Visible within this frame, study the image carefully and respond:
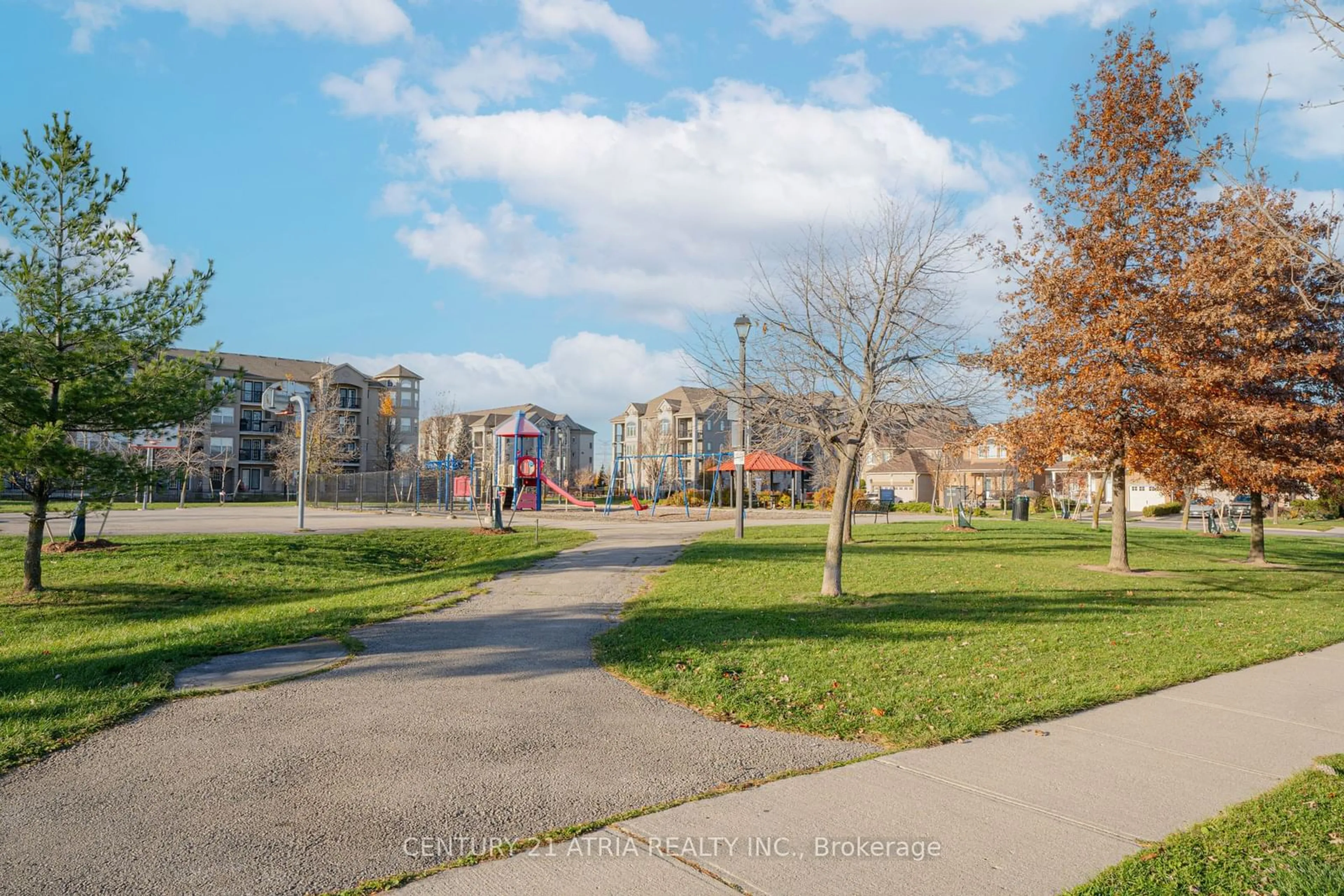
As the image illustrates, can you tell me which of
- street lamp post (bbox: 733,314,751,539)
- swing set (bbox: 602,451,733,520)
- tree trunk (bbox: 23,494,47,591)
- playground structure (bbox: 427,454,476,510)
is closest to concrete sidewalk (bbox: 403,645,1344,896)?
street lamp post (bbox: 733,314,751,539)

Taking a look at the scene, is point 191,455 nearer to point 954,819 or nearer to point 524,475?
point 524,475

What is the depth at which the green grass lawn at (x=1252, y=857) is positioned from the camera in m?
3.53

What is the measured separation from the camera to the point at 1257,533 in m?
21.3

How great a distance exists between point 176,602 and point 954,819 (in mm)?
12921

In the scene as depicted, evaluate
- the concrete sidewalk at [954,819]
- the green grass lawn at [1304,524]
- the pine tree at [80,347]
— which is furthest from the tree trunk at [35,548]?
the green grass lawn at [1304,524]

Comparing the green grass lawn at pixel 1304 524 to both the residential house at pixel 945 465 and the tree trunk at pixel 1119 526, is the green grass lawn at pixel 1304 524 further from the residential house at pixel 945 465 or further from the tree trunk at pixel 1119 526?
the tree trunk at pixel 1119 526

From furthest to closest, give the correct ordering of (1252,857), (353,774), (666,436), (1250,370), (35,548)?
(666,436) → (1250,370) → (35,548) → (353,774) → (1252,857)

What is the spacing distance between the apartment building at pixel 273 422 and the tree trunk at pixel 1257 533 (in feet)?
189

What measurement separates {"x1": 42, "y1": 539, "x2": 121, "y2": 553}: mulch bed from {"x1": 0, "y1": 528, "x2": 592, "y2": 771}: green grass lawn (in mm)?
333

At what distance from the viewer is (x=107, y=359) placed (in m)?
13.6

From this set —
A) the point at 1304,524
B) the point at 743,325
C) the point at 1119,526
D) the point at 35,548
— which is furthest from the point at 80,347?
the point at 1304,524

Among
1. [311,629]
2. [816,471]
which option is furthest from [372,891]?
[816,471]

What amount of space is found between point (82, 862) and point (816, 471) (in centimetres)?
6378

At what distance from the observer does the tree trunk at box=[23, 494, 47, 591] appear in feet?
45.4
